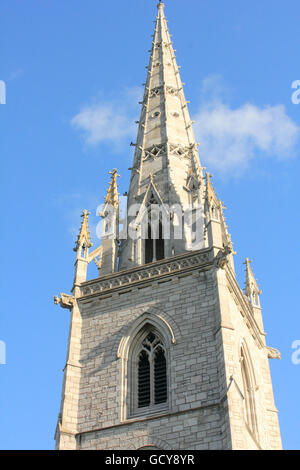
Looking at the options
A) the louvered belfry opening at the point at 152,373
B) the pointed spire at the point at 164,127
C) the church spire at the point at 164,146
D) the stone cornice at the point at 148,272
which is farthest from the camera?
the pointed spire at the point at 164,127

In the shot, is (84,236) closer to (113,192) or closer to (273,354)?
(113,192)

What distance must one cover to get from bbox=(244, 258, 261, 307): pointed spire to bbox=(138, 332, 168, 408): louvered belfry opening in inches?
228

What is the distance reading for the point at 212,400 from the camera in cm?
2033

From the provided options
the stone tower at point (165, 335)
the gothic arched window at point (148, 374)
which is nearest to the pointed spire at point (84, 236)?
the stone tower at point (165, 335)

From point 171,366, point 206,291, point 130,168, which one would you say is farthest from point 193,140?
point 171,366

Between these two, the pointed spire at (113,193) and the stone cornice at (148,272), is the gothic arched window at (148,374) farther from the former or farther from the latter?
the pointed spire at (113,193)

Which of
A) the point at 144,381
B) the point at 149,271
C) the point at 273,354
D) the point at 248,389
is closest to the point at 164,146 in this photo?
the point at 149,271

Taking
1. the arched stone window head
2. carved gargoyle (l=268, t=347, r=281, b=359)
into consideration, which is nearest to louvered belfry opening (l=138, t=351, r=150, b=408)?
the arched stone window head

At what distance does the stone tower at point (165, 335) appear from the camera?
20.5 meters

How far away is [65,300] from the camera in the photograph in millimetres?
24422

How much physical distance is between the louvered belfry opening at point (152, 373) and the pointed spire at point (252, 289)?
19.0 feet

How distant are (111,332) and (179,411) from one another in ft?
12.7

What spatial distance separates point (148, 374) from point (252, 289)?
23.1 ft
